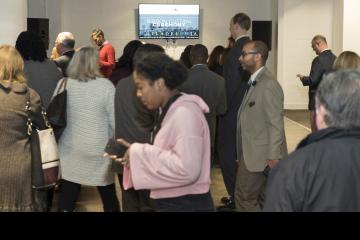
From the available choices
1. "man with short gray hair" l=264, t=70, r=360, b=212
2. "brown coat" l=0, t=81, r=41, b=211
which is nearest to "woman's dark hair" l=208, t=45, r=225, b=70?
"brown coat" l=0, t=81, r=41, b=211

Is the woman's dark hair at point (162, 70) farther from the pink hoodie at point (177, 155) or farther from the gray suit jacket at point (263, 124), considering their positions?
the gray suit jacket at point (263, 124)

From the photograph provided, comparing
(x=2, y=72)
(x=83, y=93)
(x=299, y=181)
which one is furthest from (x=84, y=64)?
(x=299, y=181)

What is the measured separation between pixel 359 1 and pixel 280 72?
360 centimetres

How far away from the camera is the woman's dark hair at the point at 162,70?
2922mm

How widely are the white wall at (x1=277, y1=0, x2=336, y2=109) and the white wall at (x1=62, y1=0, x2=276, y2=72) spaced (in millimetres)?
775

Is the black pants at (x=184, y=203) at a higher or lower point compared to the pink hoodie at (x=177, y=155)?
lower

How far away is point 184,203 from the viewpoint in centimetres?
300

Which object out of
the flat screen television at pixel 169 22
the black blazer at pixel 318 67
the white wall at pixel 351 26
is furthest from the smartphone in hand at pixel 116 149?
the flat screen television at pixel 169 22

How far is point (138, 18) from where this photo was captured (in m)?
15.7

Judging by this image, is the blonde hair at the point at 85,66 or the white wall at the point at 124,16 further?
the white wall at the point at 124,16

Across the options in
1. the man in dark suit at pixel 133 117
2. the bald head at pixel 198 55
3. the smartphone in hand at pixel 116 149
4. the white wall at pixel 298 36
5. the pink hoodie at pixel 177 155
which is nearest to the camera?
the pink hoodie at pixel 177 155

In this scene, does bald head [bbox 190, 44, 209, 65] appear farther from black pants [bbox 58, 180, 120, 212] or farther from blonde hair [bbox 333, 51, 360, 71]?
black pants [bbox 58, 180, 120, 212]

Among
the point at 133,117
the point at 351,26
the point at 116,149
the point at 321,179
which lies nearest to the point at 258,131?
the point at 133,117

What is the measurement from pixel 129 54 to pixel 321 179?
12.2 ft
